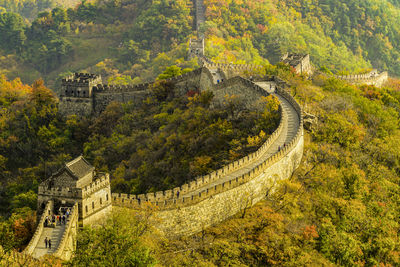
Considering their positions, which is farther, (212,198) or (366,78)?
(366,78)

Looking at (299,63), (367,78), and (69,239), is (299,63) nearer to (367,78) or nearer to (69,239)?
(367,78)

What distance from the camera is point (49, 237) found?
27531mm

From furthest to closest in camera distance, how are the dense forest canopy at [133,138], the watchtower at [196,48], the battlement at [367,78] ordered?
the watchtower at [196,48], the battlement at [367,78], the dense forest canopy at [133,138]

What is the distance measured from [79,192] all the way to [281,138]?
60.5 feet

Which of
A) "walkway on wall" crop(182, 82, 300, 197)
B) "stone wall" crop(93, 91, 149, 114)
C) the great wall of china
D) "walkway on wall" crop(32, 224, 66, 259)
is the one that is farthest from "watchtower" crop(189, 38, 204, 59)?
"walkway on wall" crop(32, 224, 66, 259)

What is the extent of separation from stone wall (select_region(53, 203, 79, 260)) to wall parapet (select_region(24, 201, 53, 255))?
4.33 feet

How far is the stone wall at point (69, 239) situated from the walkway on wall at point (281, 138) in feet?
23.6

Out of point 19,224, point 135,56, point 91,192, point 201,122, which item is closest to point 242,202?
point 91,192

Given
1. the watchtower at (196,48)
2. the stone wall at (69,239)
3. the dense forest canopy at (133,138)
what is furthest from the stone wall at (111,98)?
the stone wall at (69,239)

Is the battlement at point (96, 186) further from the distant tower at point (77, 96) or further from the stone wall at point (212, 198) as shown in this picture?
the distant tower at point (77, 96)

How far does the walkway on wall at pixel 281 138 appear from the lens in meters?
34.5

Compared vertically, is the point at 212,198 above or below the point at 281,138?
above

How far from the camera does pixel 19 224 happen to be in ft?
95.0

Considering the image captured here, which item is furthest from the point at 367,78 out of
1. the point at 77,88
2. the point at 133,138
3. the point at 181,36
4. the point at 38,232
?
the point at 38,232
